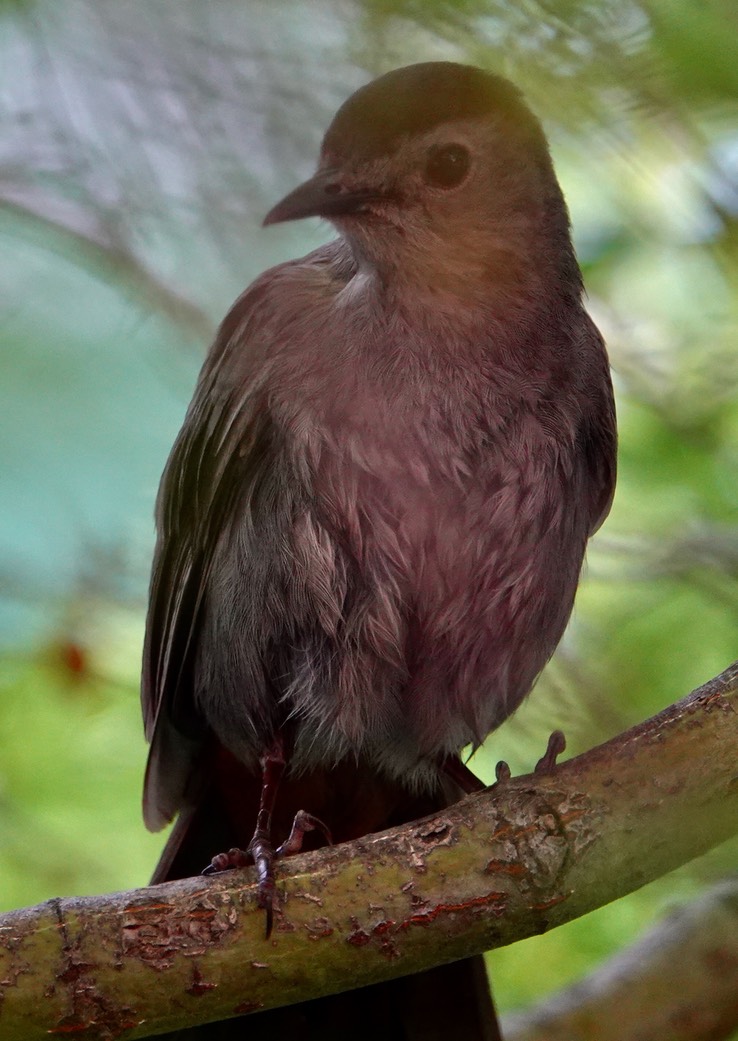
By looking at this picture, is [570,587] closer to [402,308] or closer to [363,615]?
[363,615]

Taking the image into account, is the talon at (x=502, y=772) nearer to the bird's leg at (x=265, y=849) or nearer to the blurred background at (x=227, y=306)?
the blurred background at (x=227, y=306)

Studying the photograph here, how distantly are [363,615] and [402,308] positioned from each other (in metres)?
0.74

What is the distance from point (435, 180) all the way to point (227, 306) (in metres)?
0.68

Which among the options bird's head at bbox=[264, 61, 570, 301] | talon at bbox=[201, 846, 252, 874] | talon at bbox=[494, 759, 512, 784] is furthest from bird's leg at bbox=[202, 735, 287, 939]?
bird's head at bbox=[264, 61, 570, 301]

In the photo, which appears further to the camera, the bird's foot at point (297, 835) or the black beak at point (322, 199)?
the bird's foot at point (297, 835)

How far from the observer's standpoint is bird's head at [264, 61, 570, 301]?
287cm

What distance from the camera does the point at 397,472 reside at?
9.89 ft

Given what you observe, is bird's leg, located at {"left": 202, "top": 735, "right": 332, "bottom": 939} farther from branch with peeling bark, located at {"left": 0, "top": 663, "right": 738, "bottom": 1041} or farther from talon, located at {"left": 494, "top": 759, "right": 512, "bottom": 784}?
talon, located at {"left": 494, "top": 759, "right": 512, "bottom": 784}

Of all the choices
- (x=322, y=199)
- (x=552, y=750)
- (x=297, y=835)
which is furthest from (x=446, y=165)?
(x=297, y=835)

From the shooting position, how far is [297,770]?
3516mm

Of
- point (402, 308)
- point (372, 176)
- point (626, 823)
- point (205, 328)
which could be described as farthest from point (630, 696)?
point (205, 328)

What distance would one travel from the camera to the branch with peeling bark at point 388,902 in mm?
2531

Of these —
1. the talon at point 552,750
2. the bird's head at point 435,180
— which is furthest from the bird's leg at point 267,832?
the bird's head at point 435,180

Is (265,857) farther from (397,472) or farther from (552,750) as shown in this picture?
(397,472)
